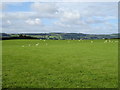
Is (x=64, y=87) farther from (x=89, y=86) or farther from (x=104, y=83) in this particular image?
(x=104, y=83)

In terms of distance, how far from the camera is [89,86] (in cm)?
1505

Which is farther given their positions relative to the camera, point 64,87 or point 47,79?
point 47,79

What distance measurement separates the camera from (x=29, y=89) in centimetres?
1426

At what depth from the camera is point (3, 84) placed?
610 inches

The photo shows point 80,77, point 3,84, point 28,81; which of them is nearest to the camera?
point 3,84

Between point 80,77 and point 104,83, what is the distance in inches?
101

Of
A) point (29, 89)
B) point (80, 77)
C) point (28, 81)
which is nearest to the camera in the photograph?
point (29, 89)

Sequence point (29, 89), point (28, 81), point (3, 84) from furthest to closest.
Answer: point (28, 81) < point (3, 84) < point (29, 89)

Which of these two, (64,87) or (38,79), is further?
(38,79)

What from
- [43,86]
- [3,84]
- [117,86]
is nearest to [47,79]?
[43,86]

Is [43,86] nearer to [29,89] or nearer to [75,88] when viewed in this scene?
[29,89]

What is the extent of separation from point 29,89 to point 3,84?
2295 mm

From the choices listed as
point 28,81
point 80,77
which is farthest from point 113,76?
point 28,81

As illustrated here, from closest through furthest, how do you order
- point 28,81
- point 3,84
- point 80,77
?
point 3,84 → point 28,81 → point 80,77
